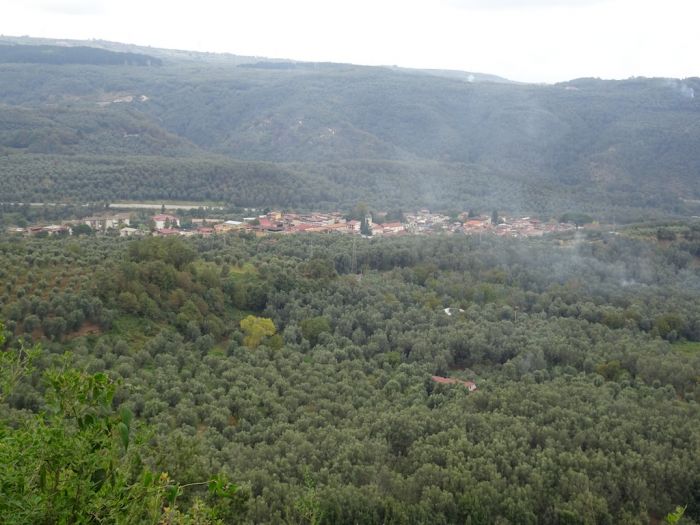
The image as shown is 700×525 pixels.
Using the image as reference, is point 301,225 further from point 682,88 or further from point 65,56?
point 65,56

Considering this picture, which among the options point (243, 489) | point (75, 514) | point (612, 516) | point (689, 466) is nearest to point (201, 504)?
point (75, 514)

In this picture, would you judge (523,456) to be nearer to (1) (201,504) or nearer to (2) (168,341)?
(1) (201,504)

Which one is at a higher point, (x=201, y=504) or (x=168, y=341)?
(x=201, y=504)

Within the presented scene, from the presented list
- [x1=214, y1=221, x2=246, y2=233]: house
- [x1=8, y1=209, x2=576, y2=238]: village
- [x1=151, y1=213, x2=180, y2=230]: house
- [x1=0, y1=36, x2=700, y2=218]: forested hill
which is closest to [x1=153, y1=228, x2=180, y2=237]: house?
[x1=8, y1=209, x2=576, y2=238]: village

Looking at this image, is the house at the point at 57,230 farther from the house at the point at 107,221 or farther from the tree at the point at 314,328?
the tree at the point at 314,328

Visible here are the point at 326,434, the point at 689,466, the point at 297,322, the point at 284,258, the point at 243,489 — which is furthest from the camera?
the point at 284,258

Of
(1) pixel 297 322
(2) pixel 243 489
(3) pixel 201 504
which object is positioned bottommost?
(1) pixel 297 322

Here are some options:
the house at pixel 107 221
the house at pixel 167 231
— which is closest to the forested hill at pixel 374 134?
the house at pixel 107 221
